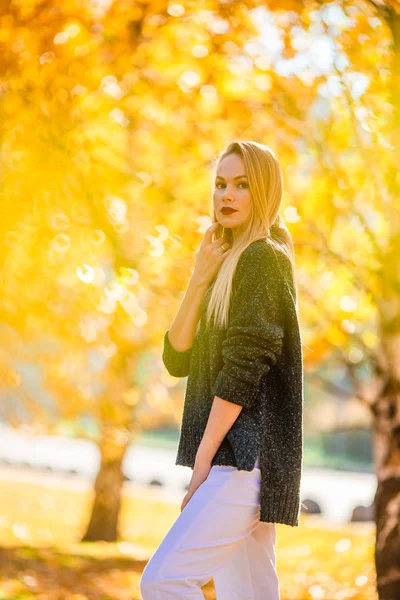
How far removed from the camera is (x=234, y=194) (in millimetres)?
2896

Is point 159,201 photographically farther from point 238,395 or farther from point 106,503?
point 106,503

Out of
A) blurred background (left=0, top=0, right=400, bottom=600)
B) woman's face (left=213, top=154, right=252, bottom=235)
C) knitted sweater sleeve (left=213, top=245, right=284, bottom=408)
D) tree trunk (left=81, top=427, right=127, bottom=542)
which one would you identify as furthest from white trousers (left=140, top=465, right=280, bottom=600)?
tree trunk (left=81, top=427, right=127, bottom=542)

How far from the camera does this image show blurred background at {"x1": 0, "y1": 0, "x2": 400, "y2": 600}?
4.95 m

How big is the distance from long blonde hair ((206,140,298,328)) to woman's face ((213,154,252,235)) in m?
0.02

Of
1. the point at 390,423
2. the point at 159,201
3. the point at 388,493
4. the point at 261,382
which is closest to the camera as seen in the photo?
the point at 261,382

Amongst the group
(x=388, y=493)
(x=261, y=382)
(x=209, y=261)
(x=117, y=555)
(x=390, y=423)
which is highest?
(x=209, y=261)

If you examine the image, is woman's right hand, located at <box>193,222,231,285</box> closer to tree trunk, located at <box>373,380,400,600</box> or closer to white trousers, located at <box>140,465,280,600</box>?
white trousers, located at <box>140,465,280,600</box>

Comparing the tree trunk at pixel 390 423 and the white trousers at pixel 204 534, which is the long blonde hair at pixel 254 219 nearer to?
the white trousers at pixel 204 534

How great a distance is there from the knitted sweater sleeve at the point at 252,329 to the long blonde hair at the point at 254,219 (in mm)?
47

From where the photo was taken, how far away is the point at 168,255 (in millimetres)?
6195

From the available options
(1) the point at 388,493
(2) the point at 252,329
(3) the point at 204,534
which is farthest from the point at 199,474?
(1) the point at 388,493

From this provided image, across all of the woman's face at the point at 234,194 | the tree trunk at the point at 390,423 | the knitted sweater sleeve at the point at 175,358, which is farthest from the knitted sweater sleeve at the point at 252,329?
the tree trunk at the point at 390,423

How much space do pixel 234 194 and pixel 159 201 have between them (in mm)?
3310

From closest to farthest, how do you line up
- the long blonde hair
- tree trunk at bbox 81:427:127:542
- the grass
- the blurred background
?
the long blonde hair, the blurred background, the grass, tree trunk at bbox 81:427:127:542
